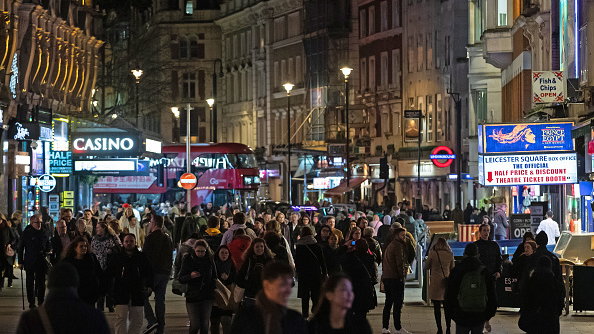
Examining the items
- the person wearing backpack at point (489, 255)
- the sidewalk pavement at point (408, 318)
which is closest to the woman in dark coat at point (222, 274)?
the sidewalk pavement at point (408, 318)

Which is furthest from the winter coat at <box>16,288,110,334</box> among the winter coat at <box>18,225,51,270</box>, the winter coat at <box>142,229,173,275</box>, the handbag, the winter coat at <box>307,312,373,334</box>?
the handbag

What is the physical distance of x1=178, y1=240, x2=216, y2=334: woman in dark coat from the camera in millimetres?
19562

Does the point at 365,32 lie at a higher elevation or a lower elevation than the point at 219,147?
higher

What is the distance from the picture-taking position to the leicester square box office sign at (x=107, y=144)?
51438 mm

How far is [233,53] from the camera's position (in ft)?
403

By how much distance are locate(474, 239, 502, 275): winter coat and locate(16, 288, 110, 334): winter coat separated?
44.4ft

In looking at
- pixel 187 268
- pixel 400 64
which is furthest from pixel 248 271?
pixel 400 64

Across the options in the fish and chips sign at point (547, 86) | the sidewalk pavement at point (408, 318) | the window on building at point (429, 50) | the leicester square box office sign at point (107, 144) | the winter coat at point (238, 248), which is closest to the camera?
the winter coat at point (238, 248)

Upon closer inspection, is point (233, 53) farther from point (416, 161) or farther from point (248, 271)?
point (248, 271)

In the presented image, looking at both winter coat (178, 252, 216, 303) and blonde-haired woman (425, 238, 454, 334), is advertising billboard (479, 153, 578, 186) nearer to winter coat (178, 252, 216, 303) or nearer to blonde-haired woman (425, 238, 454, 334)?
A: blonde-haired woman (425, 238, 454, 334)

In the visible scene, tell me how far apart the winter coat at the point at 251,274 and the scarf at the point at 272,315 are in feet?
27.9

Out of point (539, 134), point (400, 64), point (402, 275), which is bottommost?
point (402, 275)

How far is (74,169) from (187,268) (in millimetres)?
33050

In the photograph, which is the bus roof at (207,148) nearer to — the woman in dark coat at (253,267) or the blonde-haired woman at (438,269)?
the blonde-haired woman at (438,269)
